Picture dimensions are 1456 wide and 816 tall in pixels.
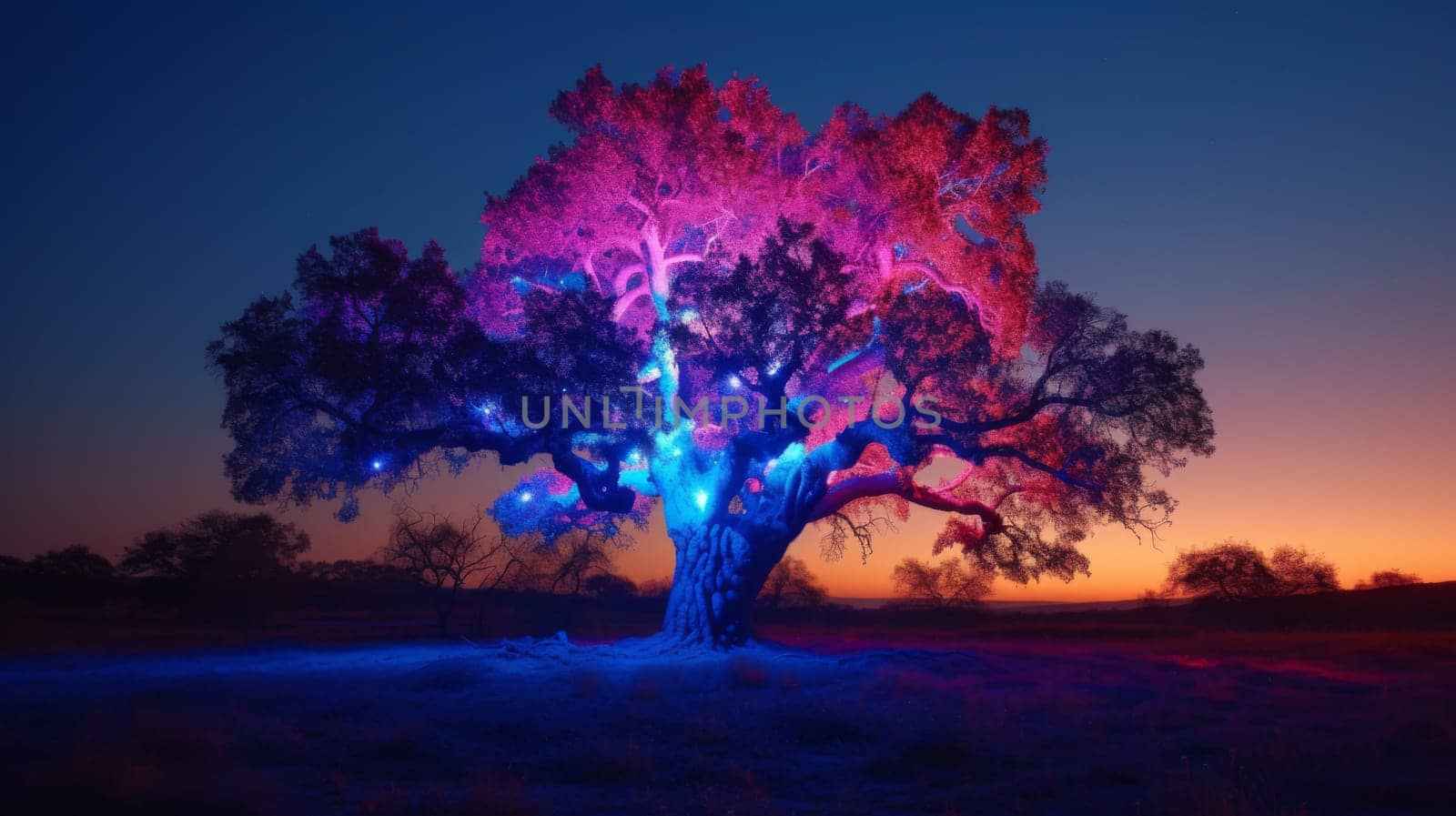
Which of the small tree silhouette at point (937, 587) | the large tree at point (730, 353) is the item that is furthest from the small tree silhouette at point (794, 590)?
the large tree at point (730, 353)

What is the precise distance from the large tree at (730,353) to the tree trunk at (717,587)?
0.20 ft

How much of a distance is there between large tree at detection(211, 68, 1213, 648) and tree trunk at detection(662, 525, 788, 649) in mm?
60

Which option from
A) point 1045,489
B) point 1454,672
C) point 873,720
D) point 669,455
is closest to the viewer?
point 873,720

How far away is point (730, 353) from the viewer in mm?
18859

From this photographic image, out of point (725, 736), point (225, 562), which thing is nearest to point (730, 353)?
point (725, 736)

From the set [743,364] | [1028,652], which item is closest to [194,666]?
[743,364]

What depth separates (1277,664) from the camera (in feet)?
60.3

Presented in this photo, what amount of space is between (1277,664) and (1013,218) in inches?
457

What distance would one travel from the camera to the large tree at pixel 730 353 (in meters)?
18.9

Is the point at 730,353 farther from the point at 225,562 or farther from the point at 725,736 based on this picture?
the point at 225,562

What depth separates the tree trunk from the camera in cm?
2086

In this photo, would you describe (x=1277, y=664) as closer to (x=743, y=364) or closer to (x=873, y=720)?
(x=873, y=720)

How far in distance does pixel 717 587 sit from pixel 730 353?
Answer: 5.77 meters

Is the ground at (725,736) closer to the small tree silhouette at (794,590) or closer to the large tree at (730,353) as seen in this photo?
the large tree at (730,353)
